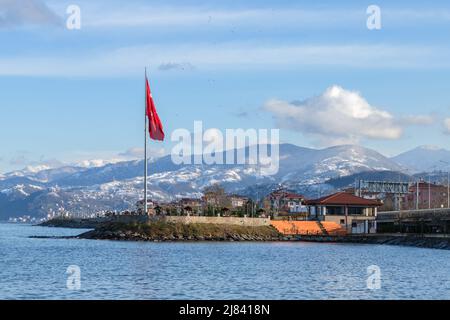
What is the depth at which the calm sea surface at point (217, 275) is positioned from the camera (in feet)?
205

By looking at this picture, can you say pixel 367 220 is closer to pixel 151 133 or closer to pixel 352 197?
pixel 352 197

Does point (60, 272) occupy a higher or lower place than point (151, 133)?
lower

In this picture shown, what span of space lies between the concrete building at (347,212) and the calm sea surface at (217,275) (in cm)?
7067

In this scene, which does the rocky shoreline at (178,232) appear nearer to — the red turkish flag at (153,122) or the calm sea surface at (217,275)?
the red turkish flag at (153,122)

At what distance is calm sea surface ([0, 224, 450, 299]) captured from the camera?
62.6 m

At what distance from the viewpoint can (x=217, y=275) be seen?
253 feet

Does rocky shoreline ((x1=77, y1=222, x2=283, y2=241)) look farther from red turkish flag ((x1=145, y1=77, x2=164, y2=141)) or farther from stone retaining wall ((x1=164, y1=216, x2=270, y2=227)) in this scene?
red turkish flag ((x1=145, y1=77, x2=164, y2=141))

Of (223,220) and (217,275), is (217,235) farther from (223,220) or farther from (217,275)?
(217,275)

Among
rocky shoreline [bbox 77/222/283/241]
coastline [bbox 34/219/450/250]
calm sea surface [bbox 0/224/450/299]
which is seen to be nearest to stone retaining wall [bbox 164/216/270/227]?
coastline [bbox 34/219/450/250]

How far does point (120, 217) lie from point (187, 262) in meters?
70.9

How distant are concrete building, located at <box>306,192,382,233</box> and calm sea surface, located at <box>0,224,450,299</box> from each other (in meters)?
70.7

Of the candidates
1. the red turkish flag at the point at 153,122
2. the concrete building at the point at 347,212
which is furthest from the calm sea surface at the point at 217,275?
the concrete building at the point at 347,212

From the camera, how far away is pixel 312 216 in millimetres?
191500
